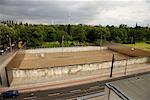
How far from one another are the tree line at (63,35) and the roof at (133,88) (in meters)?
58.9

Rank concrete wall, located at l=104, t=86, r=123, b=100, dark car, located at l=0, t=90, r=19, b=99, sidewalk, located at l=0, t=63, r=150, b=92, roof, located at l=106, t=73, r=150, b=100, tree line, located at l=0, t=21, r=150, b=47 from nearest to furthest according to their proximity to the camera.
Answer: roof, located at l=106, t=73, r=150, b=100, concrete wall, located at l=104, t=86, r=123, b=100, dark car, located at l=0, t=90, r=19, b=99, sidewalk, located at l=0, t=63, r=150, b=92, tree line, located at l=0, t=21, r=150, b=47

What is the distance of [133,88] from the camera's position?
19.2 metres

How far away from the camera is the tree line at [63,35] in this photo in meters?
76.5

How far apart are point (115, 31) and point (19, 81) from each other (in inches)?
2999

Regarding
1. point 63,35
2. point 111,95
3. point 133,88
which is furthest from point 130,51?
point 111,95

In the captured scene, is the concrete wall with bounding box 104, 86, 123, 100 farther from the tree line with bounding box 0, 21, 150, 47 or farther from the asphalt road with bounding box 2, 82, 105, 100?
the tree line with bounding box 0, 21, 150, 47

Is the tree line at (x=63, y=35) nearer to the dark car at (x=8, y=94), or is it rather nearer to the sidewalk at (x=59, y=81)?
the sidewalk at (x=59, y=81)

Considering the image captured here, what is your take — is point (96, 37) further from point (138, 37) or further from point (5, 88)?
point (5, 88)

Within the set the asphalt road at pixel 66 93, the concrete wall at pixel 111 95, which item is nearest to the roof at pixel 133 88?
the concrete wall at pixel 111 95

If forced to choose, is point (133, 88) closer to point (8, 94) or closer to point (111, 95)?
point (111, 95)

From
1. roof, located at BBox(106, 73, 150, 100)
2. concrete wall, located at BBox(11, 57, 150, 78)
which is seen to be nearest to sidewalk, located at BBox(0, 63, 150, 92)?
concrete wall, located at BBox(11, 57, 150, 78)

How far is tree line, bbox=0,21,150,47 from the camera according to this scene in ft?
251

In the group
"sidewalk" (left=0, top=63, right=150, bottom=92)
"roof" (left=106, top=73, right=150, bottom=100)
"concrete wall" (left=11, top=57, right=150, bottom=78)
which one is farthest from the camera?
"concrete wall" (left=11, top=57, right=150, bottom=78)

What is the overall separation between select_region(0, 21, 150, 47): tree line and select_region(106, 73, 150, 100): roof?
58894 millimetres
